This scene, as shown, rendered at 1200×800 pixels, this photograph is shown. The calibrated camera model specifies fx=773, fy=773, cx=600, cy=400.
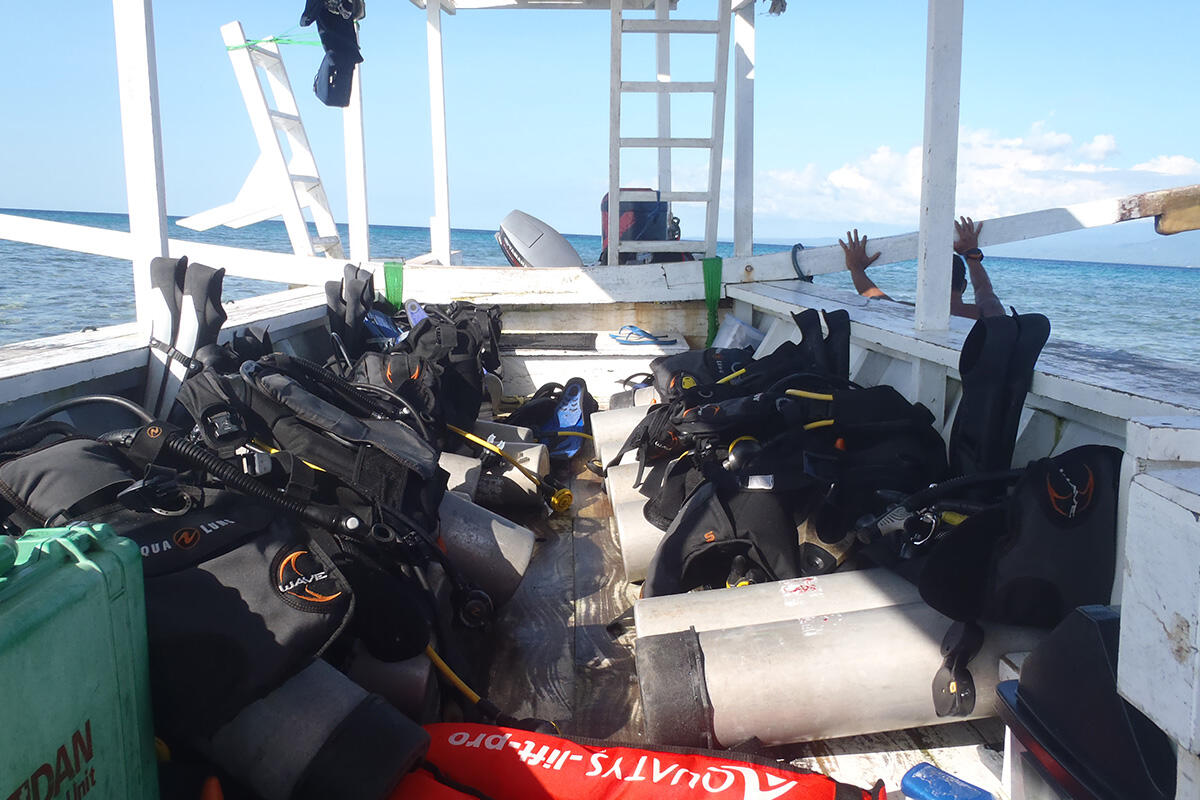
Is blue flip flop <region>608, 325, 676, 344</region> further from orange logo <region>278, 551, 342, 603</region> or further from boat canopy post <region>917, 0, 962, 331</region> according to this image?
orange logo <region>278, 551, 342, 603</region>

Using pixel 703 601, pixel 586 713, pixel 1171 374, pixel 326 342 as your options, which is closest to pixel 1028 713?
pixel 703 601

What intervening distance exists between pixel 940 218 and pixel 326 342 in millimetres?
3444

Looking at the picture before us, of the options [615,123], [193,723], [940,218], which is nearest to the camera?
[193,723]

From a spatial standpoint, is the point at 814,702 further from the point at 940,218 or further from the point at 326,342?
the point at 326,342

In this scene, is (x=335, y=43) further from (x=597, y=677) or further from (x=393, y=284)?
(x=597, y=677)

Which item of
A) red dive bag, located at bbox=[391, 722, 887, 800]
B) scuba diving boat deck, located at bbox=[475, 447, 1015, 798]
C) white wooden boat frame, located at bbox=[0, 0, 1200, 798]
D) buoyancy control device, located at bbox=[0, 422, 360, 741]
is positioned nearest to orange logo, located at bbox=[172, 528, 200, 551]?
buoyancy control device, located at bbox=[0, 422, 360, 741]

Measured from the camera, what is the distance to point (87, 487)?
1.42m

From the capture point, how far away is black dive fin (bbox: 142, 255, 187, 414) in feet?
9.07

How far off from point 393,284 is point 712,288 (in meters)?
2.14

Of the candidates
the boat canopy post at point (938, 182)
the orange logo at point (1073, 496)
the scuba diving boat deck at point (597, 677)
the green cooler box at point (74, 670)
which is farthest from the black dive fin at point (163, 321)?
the orange logo at point (1073, 496)

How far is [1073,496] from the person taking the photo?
168cm

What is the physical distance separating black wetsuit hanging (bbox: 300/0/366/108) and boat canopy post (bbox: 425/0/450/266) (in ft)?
8.42

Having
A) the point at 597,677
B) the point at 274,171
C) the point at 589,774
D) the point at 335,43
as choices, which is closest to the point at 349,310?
the point at 335,43

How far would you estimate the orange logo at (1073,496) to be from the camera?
1675 mm
